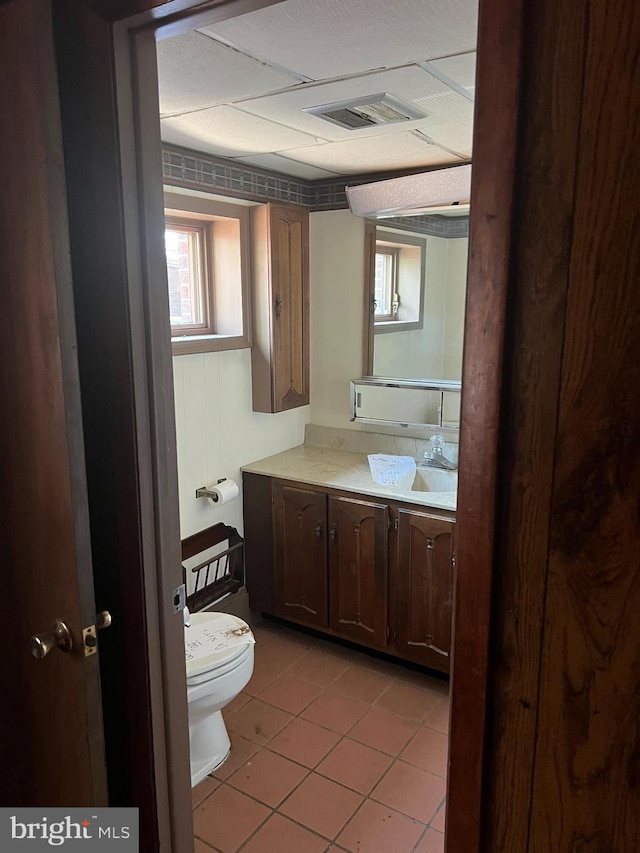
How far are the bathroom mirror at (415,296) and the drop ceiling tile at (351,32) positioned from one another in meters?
1.33

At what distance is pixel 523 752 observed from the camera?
815 mm

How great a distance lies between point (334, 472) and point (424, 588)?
69 cm

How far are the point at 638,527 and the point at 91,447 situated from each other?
103cm

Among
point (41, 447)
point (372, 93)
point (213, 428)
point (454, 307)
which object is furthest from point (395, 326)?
point (41, 447)

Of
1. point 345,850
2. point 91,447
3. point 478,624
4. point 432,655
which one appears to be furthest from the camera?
point 432,655

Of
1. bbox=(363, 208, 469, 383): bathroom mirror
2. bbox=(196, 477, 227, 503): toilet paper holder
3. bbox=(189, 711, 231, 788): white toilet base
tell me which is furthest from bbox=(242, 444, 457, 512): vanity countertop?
bbox=(189, 711, 231, 788): white toilet base

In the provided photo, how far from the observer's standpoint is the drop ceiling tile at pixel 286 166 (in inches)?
103

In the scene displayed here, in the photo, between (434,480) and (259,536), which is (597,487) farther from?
(259,536)

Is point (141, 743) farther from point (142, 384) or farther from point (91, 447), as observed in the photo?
point (142, 384)

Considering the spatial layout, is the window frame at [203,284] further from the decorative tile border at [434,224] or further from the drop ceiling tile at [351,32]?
the drop ceiling tile at [351,32]

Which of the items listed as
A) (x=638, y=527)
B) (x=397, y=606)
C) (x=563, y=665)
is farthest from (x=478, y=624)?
(x=397, y=606)

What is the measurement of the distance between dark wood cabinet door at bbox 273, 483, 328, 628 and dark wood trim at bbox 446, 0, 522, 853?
1943mm

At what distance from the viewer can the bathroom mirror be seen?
9.43 ft

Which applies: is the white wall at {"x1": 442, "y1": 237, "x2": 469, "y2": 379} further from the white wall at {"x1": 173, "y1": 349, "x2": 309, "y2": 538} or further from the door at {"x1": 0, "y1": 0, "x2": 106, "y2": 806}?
the door at {"x1": 0, "y1": 0, "x2": 106, "y2": 806}
